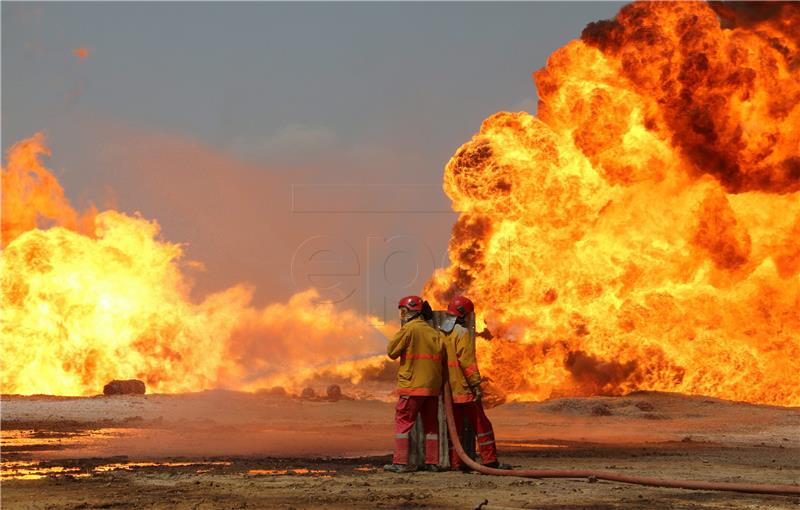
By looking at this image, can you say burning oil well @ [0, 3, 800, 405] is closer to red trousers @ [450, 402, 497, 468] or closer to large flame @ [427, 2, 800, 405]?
large flame @ [427, 2, 800, 405]

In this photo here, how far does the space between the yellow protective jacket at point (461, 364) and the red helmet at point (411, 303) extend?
0.50 m

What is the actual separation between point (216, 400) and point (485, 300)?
8.64m

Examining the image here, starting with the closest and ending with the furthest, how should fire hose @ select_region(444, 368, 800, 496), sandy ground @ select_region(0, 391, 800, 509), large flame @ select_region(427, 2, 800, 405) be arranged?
1. sandy ground @ select_region(0, 391, 800, 509)
2. fire hose @ select_region(444, 368, 800, 496)
3. large flame @ select_region(427, 2, 800, 405)

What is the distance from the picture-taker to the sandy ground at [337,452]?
9.93 meters

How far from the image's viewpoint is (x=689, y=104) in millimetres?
31484

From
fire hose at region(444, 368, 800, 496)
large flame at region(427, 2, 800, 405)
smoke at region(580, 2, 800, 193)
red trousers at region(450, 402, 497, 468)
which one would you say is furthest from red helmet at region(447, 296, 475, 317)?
smoke at region(580, 2, 800, 193)

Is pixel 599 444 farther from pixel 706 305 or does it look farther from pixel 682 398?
pixel 706 305

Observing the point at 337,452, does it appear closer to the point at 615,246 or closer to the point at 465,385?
the point at 465,385

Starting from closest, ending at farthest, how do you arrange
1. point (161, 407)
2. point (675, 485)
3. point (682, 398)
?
point (675, 485) → point (161, 407) → point (682, 398)

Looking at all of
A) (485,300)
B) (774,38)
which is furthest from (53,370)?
(774,38)

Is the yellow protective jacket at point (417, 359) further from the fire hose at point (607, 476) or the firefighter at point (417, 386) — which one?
the fire hose at point (607, 476)

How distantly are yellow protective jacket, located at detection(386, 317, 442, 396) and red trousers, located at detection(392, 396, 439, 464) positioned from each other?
0.16 metres

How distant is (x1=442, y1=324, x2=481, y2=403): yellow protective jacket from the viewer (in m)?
12.5

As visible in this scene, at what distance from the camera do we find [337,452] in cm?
1559
